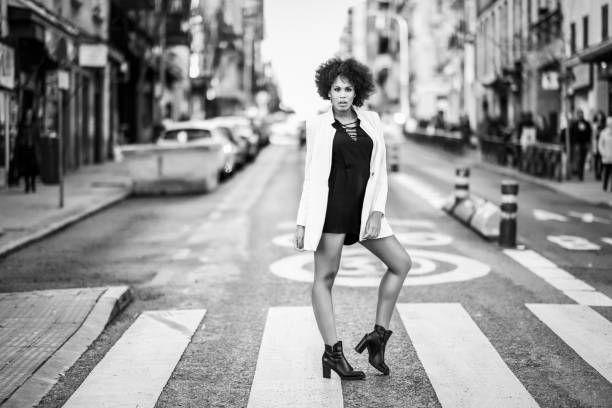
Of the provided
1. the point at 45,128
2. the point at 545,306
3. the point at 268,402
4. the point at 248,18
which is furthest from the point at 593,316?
the point at 248,18

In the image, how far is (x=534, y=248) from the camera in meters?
11.9

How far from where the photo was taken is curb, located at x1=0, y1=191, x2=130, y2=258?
11.8m

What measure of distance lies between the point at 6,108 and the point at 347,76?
18.8 meters

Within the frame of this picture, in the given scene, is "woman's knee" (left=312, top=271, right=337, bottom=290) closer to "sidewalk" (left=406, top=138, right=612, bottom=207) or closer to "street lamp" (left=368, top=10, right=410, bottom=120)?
"sidewalk" (left=406, top=138, right=612, bottom=207)

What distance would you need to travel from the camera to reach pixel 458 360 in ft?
19.9

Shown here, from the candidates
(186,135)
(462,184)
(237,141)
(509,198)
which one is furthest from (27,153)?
(509,198)

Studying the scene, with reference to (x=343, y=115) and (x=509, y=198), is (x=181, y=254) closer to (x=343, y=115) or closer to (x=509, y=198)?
(x=509, y=198)

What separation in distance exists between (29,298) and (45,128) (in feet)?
66.1

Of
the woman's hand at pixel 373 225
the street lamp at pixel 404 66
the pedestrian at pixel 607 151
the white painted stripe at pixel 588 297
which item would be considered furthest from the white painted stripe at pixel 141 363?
the street lamp at pixel 404 66

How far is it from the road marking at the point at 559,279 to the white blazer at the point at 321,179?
3385 millimetres

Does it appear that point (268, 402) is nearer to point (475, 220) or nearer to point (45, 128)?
point (475, 220)

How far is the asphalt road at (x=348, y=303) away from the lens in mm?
5438

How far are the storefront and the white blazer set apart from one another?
17.8 meters

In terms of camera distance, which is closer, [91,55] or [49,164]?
[49,164]
